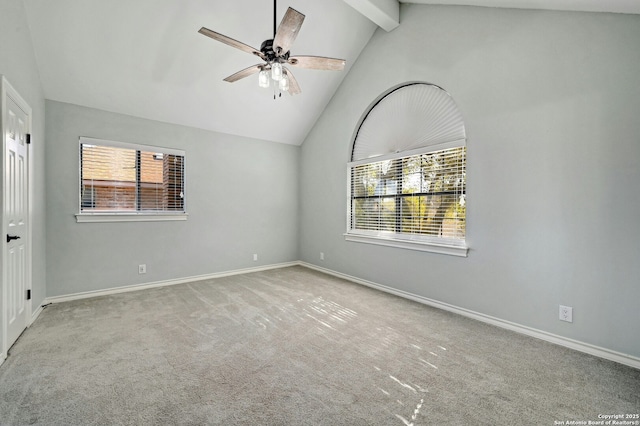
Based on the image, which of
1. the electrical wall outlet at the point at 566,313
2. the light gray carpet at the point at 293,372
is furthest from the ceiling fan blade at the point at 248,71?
the electrical wall outlet at the point at 566,313

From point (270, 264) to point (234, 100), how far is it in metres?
2.99

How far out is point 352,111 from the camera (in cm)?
448

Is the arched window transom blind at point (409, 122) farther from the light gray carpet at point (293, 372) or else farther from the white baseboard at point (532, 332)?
the light gray carpet at point (293, 372)

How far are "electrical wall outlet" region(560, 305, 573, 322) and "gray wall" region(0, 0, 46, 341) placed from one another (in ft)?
15.8

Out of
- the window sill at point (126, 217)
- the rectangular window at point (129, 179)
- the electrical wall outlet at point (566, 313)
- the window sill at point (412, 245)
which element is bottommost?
the electrical wall outlet at point (566, 313)

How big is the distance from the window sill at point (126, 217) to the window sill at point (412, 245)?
276 centimetres

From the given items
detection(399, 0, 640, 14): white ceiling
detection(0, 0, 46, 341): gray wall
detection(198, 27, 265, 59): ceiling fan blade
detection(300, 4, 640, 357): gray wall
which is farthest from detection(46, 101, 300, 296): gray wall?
detection(399, 0, 640, 14): white ceiling

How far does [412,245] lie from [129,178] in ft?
13.4

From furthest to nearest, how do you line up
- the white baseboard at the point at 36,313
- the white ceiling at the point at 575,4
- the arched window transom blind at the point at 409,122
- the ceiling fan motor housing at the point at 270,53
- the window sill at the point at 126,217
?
the window sill at the point at 126,217 → the arched window transom blind at the point at 409,122 → the white baseboard at the point at 36,313 → the ceiling fan motor housing at the point at 270,53 → the white ceiling at the point at 575,4

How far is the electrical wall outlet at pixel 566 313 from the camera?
2408 millimetres

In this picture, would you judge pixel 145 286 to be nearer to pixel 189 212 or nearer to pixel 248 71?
pixel 189 212

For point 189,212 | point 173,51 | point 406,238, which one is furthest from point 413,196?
point 173,51

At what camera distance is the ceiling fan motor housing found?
2.46 metres

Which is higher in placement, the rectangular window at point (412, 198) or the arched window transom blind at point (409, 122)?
the arched window transom blind at point (409, 122)
